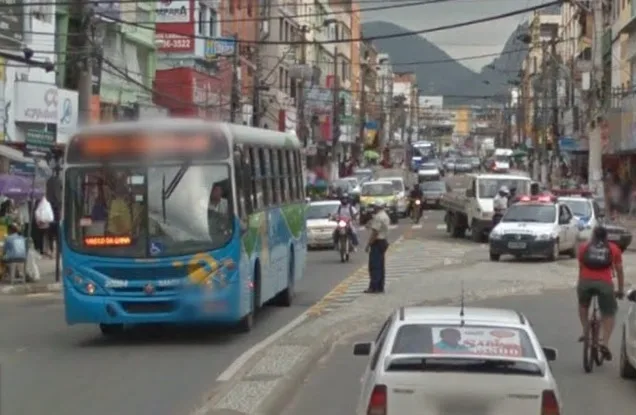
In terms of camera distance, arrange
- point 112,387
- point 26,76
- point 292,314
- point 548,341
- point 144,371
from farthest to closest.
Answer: point 26,76 < point 292,314 < point 548,341 < point 144,371 < point 112,387

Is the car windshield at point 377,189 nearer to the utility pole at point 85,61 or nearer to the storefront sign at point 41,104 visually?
the utility pole at point 85,61

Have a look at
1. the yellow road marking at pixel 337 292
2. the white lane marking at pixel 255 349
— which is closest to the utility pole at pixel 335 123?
the yellow road marking at pixel 337 292

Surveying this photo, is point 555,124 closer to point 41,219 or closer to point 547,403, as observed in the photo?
point 41,219

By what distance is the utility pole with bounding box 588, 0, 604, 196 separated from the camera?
207 ft

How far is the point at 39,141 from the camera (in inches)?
1515

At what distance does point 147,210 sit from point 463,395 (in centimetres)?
1030

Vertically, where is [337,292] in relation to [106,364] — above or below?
below

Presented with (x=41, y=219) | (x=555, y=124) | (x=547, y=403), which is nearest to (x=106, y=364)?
(x=547, y=403)

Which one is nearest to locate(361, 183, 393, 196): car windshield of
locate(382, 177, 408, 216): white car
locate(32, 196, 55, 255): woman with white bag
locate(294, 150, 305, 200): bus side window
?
locate(382, 177, 408, 216): white car

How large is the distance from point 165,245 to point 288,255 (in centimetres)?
651

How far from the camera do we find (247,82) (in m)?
79.3

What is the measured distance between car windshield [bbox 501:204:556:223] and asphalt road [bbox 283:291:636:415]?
16.3 meters

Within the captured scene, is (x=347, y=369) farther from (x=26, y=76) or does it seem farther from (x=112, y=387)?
(x=26, y=76)

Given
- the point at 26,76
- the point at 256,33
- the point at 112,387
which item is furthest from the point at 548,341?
the point at 256,33
